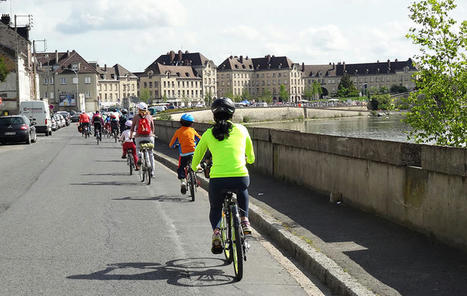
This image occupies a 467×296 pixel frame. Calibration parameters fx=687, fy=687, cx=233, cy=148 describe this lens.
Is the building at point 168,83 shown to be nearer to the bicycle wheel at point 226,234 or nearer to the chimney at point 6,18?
the chimney at point 6,18

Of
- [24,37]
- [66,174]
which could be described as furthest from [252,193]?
[24,37]

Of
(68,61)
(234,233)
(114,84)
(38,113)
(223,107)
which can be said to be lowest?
(234,233)

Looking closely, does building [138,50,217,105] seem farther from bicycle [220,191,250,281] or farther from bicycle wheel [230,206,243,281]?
bicycle wheel [230,206,243,281]

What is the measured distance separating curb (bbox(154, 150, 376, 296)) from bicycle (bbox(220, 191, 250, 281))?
Result: 2.30 ft

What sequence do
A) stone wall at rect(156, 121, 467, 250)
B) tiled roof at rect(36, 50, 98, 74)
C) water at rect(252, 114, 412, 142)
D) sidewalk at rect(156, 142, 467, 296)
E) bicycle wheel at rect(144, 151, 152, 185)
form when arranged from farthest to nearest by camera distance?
tiled roof at rect(36, 50, 98, 74) < water at rect(252, 114, 412, 142) < bicycle wheel at rect(144, 151, 152, 185) < stone wall at rect(156, 121, 467, 250) < sidewalk at rect(156, 142, 467, 296)

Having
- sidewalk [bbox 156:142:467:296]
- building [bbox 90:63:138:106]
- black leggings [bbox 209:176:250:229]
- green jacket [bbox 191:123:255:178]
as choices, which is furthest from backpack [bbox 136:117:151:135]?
building [bbox 90:63:138:106]

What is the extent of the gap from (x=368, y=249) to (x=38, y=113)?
4045 centimetres

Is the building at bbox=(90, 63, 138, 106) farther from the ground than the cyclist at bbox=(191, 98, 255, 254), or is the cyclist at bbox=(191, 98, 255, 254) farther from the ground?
the building at bbox=(90, 63, 138, 106)

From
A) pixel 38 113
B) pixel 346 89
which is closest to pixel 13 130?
pixel 38 113

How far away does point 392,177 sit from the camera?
819 centimetres

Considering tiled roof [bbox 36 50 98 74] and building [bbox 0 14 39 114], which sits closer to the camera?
building [bbox 0 14 39 114]

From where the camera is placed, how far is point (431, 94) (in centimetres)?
1301

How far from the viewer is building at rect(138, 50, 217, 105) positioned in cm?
18625

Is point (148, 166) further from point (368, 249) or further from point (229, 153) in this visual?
point (229, 153)
